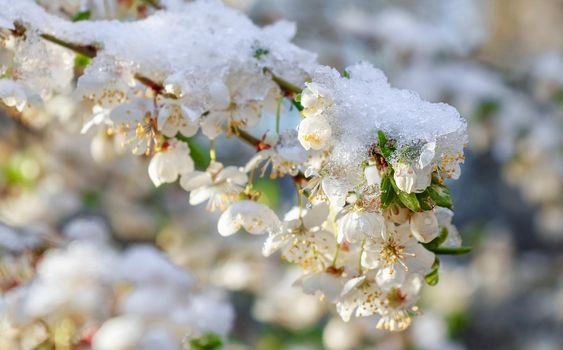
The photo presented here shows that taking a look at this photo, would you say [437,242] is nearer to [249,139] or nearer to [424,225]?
[424,225]

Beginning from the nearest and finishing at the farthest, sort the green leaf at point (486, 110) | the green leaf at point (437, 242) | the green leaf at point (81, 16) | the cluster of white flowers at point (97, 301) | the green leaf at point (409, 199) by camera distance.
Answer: the green leaf at point (409, 199) → the green leaf at point (437, 242) → the green leaf at point (81, 16) → the cluster of white flowers at point (97, 301) → the green leaf at point (486, 110)

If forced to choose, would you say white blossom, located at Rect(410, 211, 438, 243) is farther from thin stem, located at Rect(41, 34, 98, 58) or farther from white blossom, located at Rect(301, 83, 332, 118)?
thin stem, located at Rect(41, 34, 98, 58)

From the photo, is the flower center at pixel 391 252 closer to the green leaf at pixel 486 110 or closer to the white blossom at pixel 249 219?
the white blossom at pixel 249 219

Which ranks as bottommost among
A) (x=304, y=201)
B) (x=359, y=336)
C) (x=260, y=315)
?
(x=260, y=315)

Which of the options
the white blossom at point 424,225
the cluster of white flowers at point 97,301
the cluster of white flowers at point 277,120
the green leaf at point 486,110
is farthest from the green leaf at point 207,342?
the green leaf at point 486,110

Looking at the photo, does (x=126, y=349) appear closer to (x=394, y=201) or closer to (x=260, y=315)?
(x=394, y=201)

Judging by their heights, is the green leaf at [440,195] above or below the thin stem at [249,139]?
above

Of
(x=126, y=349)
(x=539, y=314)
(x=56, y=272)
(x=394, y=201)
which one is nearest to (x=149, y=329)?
(x=126, y=349)

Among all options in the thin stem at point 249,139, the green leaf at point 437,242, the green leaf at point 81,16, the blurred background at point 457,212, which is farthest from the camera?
the blurred background at point 457,212
